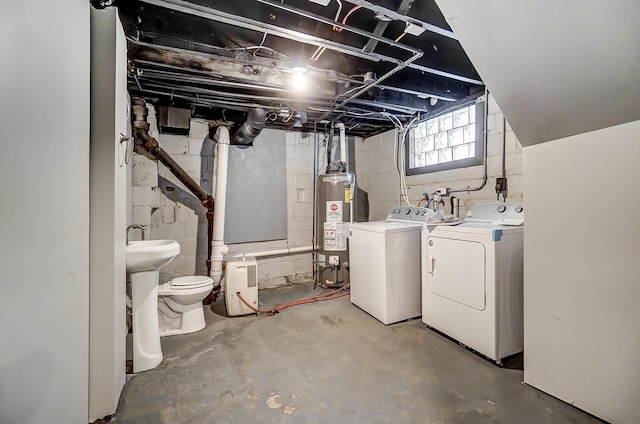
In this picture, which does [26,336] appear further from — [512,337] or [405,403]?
[512,337]

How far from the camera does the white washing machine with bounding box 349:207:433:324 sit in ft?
7.91

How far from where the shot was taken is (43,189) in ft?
2.91

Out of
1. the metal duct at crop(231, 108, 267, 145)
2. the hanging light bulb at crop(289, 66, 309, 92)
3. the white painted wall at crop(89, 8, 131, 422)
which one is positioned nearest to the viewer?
the white painted wall at crop(89, 8, 131, 422)

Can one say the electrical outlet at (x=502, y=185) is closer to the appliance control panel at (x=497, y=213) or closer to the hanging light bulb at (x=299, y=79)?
the appliance control panel at (x=497, y=213)

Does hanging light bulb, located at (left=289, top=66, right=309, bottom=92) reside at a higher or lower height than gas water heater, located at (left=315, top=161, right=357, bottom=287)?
higher

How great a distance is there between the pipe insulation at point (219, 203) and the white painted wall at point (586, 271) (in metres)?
2.68

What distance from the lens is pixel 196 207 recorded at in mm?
3266

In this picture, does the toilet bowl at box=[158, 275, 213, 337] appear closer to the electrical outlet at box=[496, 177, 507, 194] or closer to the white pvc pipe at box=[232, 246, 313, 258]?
the white pvc pipe at box=[232, 246, 313, 258]

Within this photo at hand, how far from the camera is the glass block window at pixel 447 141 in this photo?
272 centimetres

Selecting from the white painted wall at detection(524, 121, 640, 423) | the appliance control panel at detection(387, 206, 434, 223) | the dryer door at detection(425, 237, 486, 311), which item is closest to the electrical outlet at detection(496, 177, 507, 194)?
the appliance control panel at detection(387, 206, 434, 223)

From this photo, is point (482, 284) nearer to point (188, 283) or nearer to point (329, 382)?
point (329, 382)

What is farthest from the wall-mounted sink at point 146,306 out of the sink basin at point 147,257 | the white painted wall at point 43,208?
the white painted wall at point 43,208

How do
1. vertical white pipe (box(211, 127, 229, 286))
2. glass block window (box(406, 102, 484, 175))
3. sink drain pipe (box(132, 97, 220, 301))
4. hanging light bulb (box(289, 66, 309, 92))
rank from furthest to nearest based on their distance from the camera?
vertical white pipe (box(211, 127, 229, 286)), glass block window (box(406, 102, 484, 175)), sink drain pipe (box(132, 97, 220, 301)), hanging light bulb (box(289, 66, 309, 92))

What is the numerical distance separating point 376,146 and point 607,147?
9.54 ft
